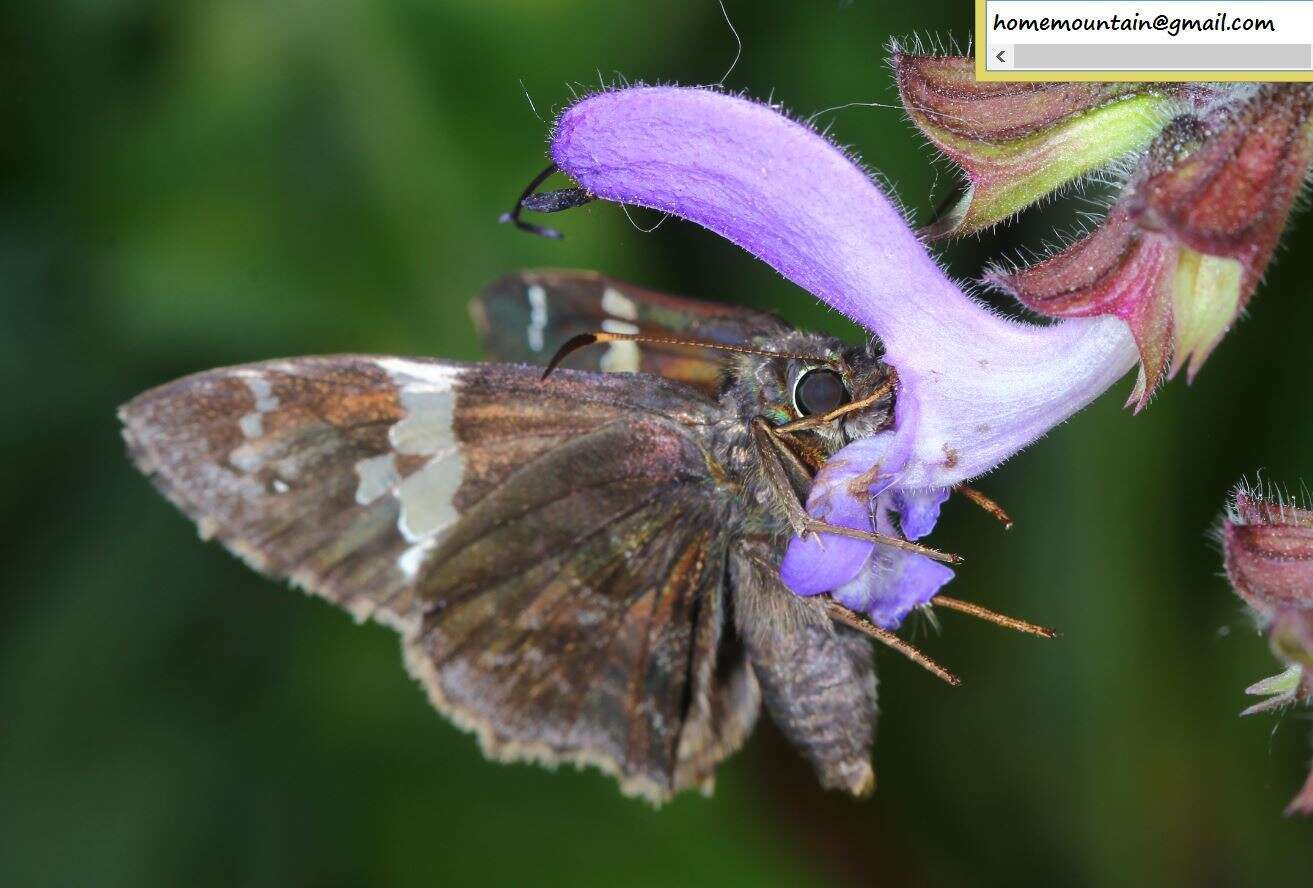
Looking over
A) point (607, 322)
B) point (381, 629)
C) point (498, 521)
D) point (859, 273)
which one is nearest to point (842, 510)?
point (859, 273)

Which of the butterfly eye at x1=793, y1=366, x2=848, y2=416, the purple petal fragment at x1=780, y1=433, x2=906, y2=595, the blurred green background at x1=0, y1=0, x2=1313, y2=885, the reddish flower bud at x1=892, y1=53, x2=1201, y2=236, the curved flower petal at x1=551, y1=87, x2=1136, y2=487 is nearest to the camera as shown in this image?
the reddish flower bud at x1=892, y1=53, x2=1201, y2=236

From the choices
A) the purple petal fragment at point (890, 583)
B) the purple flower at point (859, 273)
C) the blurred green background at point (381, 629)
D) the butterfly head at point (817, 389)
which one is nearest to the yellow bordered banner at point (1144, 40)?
the purple flower at point (859, 273)

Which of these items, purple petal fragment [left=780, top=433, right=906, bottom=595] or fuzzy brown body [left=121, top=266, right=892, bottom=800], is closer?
purple petal fragment [left=780, top=433, right=906, bottom=595]

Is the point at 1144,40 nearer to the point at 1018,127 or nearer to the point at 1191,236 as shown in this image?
the point at 1018,127

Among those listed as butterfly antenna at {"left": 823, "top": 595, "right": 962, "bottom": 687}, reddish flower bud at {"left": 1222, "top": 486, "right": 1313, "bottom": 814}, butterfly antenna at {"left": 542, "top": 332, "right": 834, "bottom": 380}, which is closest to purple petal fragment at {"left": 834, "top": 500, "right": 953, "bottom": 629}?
butterfly antenna at {"left": 823, "top": 595, "right": 962, "bottom": 687}

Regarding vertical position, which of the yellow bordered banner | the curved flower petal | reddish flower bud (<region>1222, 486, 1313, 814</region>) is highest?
the yellow bordered banner

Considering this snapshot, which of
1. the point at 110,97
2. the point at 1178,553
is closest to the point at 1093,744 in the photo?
the point at 1178,553

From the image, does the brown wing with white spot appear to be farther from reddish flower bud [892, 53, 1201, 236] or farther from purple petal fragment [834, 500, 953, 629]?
reddish flower bud [892, 53, 1201, 236]
